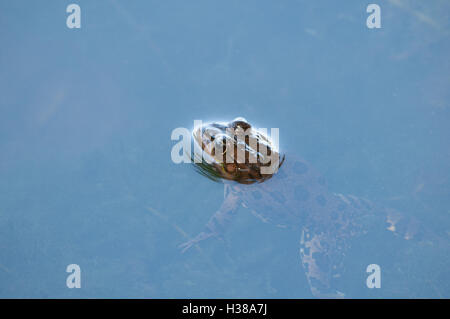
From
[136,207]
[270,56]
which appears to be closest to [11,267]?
[136,207]

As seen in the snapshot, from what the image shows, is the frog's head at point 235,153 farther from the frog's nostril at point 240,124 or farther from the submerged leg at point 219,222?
the submerged leg at point 219,222

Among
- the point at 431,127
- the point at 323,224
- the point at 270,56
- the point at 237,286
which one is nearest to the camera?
the point at 237,286

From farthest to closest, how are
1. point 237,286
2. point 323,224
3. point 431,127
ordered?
point 431,127 → point 323,224 → point 237,286

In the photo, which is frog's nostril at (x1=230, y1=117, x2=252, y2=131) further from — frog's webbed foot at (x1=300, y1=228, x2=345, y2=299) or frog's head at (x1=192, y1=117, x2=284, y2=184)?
frog's webbed foot at (x1=300, y1=228, x2=345, y2=299)

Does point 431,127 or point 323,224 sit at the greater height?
point 431,127

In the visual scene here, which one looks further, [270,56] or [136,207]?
[270,56]

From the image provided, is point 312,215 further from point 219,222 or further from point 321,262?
point 219,222

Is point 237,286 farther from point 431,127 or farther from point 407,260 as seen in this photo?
point 431,127

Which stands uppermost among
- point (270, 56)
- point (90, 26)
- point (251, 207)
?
point (90, 26)
